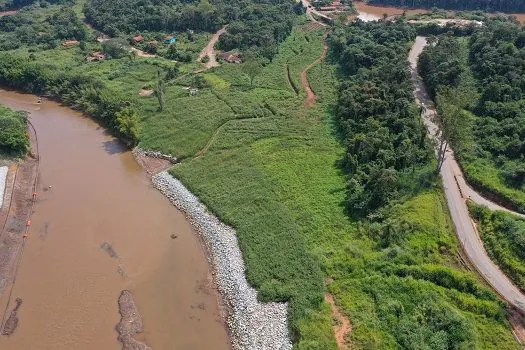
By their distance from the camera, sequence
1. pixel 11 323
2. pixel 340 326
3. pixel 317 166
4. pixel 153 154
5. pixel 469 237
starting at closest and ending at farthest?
pixel 340 326 < pixel 11 323 < pixel 469 237 < pixel 317 166 < pixel 153 154

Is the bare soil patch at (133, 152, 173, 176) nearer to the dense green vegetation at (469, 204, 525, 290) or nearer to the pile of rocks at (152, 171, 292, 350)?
the pile of rocks at (152, 171, 292, 350)

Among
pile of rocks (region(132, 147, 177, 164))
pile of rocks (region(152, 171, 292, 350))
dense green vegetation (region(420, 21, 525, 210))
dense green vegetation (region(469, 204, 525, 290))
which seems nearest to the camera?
pile of rocks (region(152, 171, 292, 350))

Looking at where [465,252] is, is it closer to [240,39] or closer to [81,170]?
[81,170]

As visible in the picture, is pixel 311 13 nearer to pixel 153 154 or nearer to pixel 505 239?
pixel 153 154

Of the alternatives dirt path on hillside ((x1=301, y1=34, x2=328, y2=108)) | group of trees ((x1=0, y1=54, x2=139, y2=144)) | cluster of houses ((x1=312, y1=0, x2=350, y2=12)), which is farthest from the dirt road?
group of trees ((x1=0, y1=54, x2=139, y2=144))

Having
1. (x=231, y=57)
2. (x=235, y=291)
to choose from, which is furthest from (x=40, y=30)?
(x=235, y=291)
